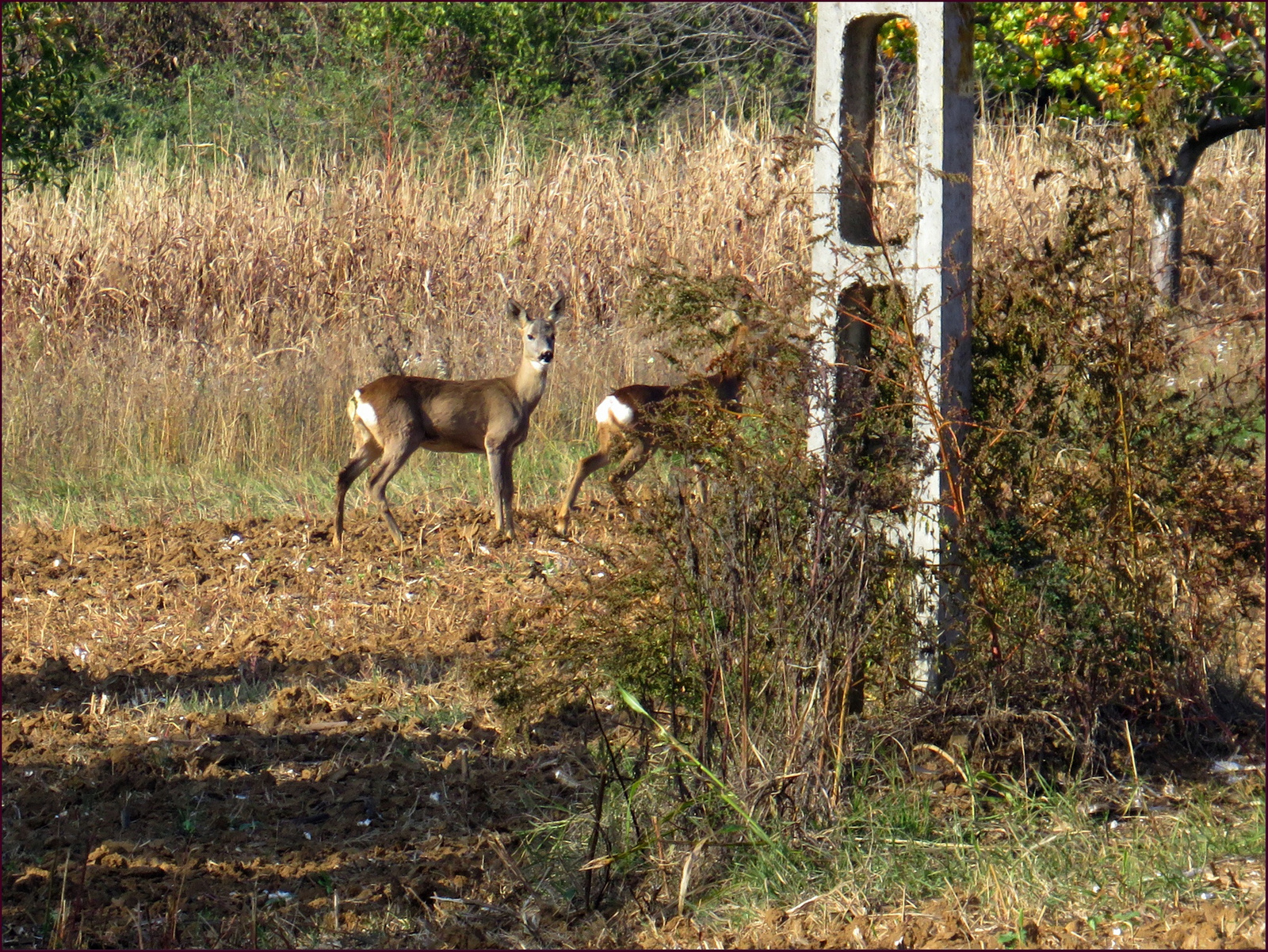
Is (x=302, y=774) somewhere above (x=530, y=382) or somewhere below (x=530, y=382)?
below

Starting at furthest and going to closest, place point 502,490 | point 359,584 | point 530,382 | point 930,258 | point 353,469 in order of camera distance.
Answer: point 530,382, point 353,469, point 502,490, point 359,584, point 930,258

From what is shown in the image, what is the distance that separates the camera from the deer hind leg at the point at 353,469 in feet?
27.5

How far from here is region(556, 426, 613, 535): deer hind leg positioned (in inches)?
339

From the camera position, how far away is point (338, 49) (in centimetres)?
2445

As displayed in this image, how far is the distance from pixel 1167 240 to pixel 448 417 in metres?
4.56

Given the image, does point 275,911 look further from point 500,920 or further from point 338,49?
point 338,49

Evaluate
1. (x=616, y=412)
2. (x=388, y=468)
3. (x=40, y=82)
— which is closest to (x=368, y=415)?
(x=388, y=468)

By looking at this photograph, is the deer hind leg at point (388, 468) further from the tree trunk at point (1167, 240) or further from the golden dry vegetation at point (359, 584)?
the tree trunk at point (1167, 240)

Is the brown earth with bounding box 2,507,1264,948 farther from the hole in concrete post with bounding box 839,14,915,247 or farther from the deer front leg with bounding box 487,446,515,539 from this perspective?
the hole in concrete post with bounding box 839,14,915,247

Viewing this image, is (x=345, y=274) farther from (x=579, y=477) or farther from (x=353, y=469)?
(x=579, y=477)

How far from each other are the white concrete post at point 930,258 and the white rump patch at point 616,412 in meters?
4.26

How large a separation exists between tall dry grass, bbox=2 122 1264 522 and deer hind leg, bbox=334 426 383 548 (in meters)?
1.29

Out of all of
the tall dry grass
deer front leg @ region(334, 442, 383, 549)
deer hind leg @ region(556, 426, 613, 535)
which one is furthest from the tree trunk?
deer front leg @ region(334, 442, 383, 549)

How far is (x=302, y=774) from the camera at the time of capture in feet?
15.5
